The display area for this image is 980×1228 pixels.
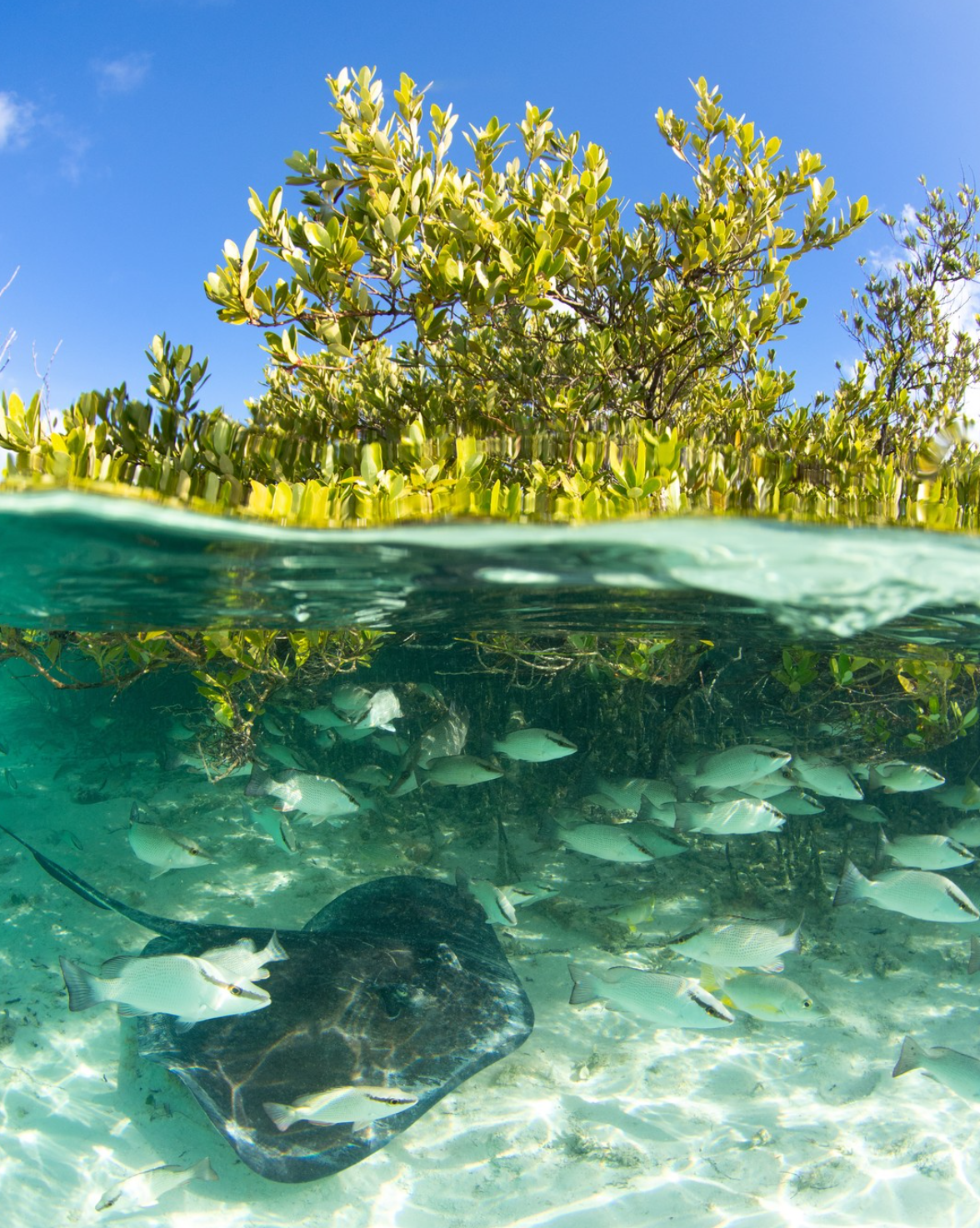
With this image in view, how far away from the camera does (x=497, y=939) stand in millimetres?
8422

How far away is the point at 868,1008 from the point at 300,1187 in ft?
22.0

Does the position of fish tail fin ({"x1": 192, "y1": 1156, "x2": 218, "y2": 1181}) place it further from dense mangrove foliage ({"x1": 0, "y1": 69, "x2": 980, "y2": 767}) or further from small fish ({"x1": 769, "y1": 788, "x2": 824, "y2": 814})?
small fish ({"x1": 769, "y1": 788, "x2": 824, "y2": 814})

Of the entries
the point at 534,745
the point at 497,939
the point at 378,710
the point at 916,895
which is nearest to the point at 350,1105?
the point at 497,939

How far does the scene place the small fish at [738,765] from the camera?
7.15 m

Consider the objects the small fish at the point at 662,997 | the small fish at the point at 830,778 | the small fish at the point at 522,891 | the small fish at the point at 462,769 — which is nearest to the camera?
the small fish at the point at 662,997

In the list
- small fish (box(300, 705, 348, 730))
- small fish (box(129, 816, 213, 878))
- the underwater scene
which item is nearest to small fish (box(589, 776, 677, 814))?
the underwater scene

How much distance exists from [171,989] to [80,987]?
0.85 m

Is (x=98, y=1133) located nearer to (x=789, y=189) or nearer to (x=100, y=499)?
(x=100, y=499)

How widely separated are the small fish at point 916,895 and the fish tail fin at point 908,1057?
1076 millimetres

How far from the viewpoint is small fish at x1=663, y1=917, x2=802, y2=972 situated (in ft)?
19.8

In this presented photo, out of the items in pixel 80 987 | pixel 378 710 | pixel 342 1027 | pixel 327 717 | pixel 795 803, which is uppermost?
pixel 378 710

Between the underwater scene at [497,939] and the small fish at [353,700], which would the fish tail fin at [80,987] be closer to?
the underwater scene at [497,939]

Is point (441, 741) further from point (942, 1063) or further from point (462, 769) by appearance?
point (942, 1063)

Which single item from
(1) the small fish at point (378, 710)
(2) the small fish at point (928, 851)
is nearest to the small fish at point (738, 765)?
(2) the small fish at point (928, 851)
